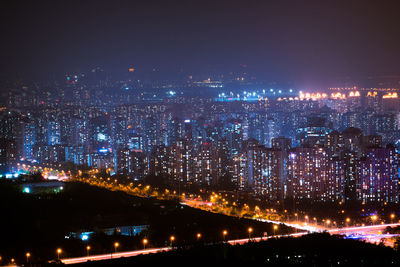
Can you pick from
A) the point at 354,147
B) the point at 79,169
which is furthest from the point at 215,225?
the point at 79,169

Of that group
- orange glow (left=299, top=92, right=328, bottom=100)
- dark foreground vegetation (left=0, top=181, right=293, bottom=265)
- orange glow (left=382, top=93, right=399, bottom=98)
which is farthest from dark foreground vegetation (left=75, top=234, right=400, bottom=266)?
orange glow (left=299, top=92, right=328, bottom=100)

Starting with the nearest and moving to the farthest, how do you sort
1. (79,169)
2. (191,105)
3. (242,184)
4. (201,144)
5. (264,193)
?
(264,193) → (242,184) → (201,144) → (79,169) → (191,105)

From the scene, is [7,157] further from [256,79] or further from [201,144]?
[256,79]

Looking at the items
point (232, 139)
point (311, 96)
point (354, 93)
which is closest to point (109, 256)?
point (232, 139)

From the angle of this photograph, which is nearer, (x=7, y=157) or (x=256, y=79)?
(x=7, y=157)

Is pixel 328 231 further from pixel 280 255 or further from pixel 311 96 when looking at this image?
pixel 311 96

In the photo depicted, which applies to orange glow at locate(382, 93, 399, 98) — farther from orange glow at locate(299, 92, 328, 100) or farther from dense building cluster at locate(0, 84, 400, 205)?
orange glow at locate(299, 92, 328, 100)

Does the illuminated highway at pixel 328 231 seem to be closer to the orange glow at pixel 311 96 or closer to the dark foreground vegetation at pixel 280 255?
the dark foreground vegetation at pixel 280 255
